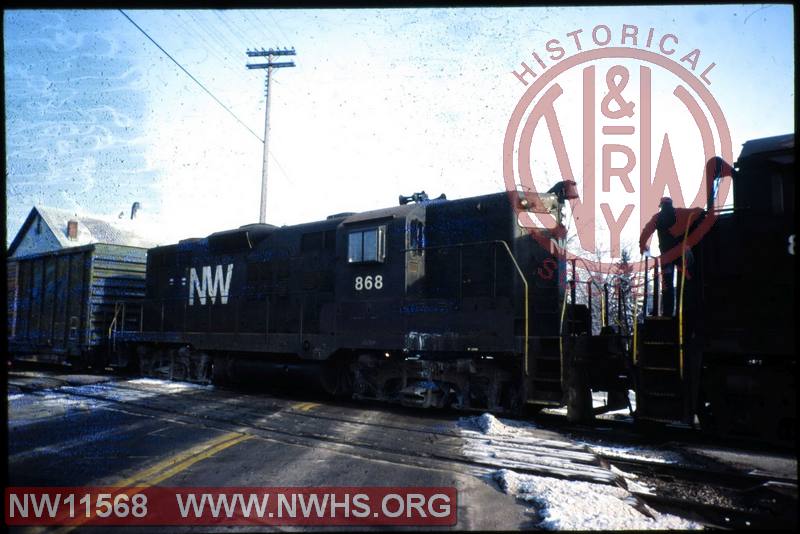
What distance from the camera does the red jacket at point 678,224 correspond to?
23.3 feet

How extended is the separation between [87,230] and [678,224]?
1893 inches

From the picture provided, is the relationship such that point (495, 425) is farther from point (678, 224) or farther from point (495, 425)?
point (678, 224)

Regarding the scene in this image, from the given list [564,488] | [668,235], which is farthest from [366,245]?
[564,488]

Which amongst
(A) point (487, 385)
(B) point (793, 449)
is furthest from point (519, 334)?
(B) point (793, 449)

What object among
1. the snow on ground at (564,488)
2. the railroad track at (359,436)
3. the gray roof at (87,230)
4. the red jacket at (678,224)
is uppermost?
the gray roof at (87,230)

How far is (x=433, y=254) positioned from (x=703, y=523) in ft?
20.5

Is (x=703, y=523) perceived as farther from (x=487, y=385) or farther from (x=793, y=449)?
(x=487, y=385)

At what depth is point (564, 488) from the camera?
4.83 metres

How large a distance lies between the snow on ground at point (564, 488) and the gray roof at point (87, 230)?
41.1 metres

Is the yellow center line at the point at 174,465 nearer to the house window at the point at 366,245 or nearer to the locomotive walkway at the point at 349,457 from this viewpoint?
the locomotive walkway at the point at 349,457

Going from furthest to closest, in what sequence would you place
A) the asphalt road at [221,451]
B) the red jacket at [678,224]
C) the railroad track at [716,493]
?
the red jacket at [678,224] < the asphalt road at [221,451] < the railroad track at [716,493]

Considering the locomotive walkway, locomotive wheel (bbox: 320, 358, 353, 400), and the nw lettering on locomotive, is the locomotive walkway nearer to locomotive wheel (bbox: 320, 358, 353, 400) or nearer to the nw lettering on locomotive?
locomotive wheel (bbox: 320, 358, 353, 400)

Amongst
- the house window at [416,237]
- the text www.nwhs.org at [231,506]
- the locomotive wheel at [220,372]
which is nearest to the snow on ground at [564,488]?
the text www.nwhs.org at [231,506]

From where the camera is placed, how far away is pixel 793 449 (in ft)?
19.3
